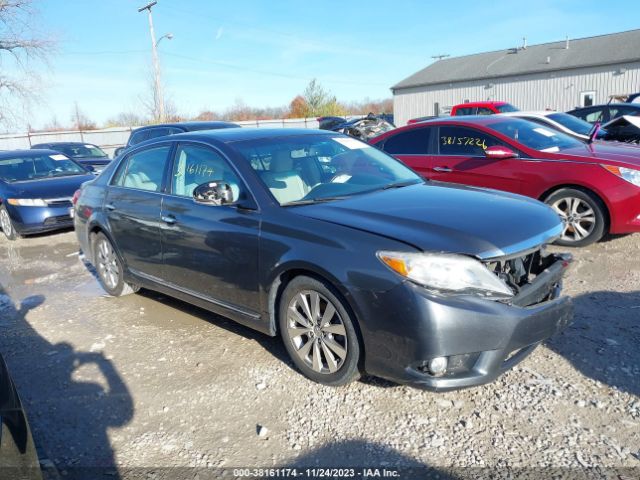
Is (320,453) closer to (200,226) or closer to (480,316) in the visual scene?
(480,316)

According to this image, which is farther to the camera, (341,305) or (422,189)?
(422,189)

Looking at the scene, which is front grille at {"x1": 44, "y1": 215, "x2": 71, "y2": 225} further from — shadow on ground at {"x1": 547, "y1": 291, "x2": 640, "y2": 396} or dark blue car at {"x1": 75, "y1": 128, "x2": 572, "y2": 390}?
shadow on ground at {"x1": 547, "y1": 291, "x2": 640, "y2": 396}

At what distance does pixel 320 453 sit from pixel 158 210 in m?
2.51

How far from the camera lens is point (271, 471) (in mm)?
2672

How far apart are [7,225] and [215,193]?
703 centimetres

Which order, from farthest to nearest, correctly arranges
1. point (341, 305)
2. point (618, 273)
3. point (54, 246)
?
point (54, 246)
point (618, 273)
point (341, 305)

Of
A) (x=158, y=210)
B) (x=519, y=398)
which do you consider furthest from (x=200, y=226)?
(x=519, y=398)

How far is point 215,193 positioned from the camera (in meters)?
3.63

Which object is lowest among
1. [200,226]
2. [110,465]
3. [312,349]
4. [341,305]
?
[110,465]

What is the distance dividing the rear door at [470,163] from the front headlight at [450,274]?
3826mm

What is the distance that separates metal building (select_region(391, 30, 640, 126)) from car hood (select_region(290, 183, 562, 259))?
29960 millimetres

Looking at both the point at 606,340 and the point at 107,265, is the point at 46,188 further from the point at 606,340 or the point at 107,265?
the point at 606,340

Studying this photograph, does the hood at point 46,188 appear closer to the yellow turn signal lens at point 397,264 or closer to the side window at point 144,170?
the side window at point 144,170

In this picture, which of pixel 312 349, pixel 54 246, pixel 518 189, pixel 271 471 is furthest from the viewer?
pixel 54 246
